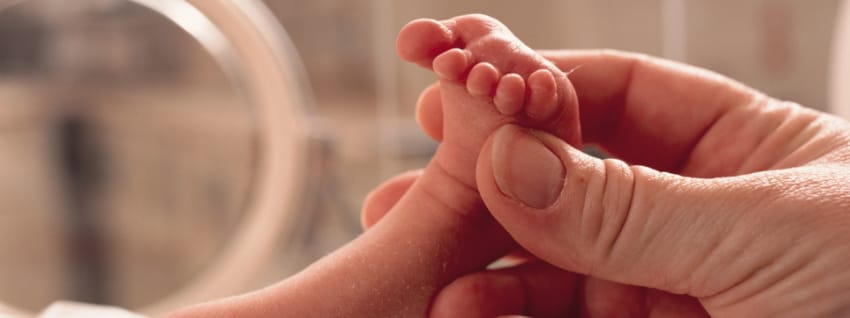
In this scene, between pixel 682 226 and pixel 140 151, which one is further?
pixel 140 151

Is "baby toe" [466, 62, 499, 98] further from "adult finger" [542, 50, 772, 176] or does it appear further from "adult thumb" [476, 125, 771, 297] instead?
"adult finger" [542, 50, 772, 176]

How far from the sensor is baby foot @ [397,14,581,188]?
16.6 inches

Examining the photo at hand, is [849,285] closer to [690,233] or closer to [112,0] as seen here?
[690,233]

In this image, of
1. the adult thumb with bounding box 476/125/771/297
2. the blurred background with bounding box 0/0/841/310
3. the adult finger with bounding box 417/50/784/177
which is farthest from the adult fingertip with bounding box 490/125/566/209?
the blurred background with bounding box 0/0/841/310

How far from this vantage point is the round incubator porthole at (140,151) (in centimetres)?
92

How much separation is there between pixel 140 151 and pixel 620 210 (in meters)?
0.90

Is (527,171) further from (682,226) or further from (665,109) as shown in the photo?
(665,109)

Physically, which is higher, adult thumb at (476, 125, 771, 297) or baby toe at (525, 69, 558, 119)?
baby toe at (525, 69, 558, 119)

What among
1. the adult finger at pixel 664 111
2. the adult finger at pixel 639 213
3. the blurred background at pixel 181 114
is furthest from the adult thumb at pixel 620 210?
the blurred background at pixel 181 114

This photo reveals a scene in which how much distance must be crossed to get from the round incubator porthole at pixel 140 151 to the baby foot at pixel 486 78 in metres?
0.46

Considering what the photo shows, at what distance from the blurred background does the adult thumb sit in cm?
49

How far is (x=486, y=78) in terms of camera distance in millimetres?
417

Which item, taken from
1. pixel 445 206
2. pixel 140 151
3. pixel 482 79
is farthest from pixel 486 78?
pixel 140 151

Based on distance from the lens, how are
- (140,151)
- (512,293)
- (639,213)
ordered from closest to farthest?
(639,213) < (512,293) < (140,151)
